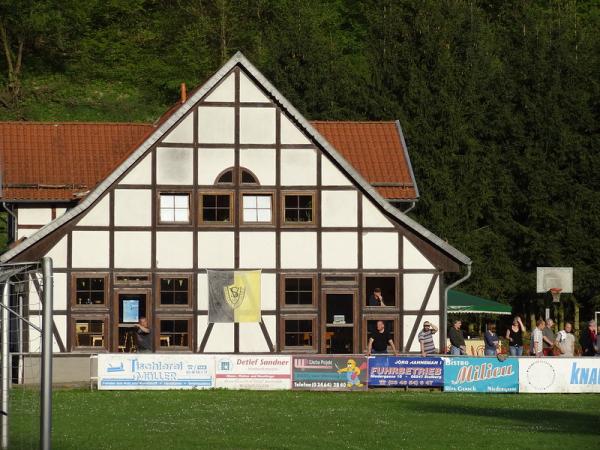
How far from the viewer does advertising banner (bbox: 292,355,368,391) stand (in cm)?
3497

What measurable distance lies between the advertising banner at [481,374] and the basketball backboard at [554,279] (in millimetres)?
16860

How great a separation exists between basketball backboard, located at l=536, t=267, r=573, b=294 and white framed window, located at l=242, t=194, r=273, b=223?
14.6 metres

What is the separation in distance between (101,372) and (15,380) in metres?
4.47

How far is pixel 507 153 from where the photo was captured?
61.1 meters

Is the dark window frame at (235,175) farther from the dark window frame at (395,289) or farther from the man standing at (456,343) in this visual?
the man standing at (456,343)

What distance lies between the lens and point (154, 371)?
34562mm

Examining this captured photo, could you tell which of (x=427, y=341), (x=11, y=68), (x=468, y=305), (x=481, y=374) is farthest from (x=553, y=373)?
(x=11, y=68)

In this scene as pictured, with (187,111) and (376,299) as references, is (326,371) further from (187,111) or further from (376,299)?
(187,111)

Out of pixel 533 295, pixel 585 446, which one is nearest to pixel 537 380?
pixel 585 446

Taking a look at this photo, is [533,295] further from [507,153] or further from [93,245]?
[93,245]

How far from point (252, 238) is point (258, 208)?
32.8 inches

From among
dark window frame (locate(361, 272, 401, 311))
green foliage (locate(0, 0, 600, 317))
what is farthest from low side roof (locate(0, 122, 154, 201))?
green foliage (locate(0, 0, 600, 317))

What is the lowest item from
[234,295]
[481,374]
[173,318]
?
[481,374]

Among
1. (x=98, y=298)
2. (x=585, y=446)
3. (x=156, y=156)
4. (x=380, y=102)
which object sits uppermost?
(x=380, y=102)
